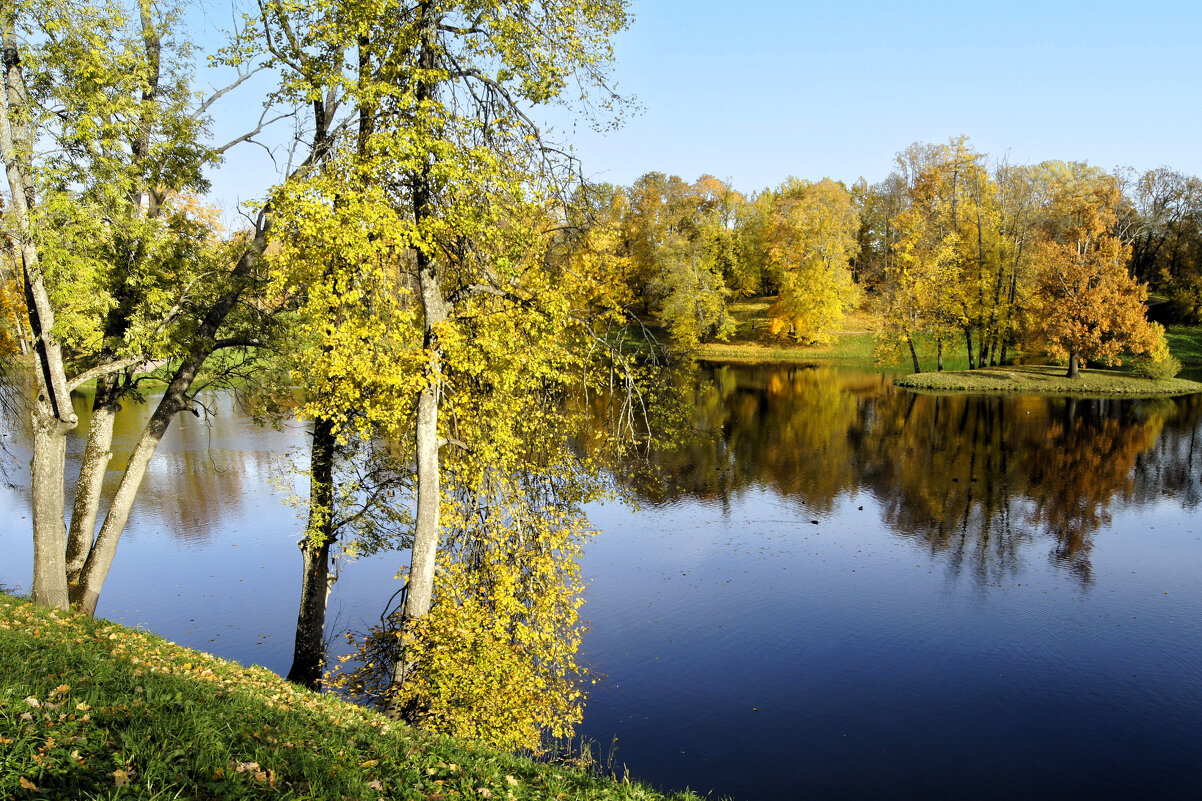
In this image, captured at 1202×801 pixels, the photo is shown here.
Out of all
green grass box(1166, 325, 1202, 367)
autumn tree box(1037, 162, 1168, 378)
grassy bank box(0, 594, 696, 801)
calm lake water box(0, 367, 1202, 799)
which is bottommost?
calm lake water box(0, 367, 1202, 799)

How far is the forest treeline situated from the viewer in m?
41.4

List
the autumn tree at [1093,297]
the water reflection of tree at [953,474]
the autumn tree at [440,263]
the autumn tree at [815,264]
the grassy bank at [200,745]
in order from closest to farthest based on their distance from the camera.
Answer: the grassy bank at [200,745], the autumn tree at [440,263], the water reflection of tree at [953,474], the autumn tree at [1093,297], the autumn tree at [815,264]

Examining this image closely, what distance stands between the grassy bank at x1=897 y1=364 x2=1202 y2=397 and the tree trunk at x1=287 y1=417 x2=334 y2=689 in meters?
37.8

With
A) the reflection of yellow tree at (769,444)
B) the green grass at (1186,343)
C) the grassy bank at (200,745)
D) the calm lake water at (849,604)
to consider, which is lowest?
the calm lake water at (849,604)

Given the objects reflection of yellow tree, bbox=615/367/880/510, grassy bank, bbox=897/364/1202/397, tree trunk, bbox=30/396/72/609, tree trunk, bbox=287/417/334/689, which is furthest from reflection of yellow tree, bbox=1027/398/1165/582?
tree trunk, bbox=30/396/72/609

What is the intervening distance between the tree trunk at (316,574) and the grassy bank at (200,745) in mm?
4126

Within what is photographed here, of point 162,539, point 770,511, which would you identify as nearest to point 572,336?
point 770,511

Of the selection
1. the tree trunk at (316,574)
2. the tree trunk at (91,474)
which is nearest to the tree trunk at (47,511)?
the tree trunk at (91,474)

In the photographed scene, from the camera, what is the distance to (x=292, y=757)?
18.7ft

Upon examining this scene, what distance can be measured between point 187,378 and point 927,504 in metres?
19.2

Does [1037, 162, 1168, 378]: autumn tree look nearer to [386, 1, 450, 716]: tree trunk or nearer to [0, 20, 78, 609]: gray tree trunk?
[386, 1, 450, 716]: tree trunk

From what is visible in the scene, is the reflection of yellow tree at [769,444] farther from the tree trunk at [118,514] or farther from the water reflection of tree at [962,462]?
the tree trunk at [118,514]

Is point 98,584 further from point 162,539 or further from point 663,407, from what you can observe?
point 663,407

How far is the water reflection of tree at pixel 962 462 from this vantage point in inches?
790
